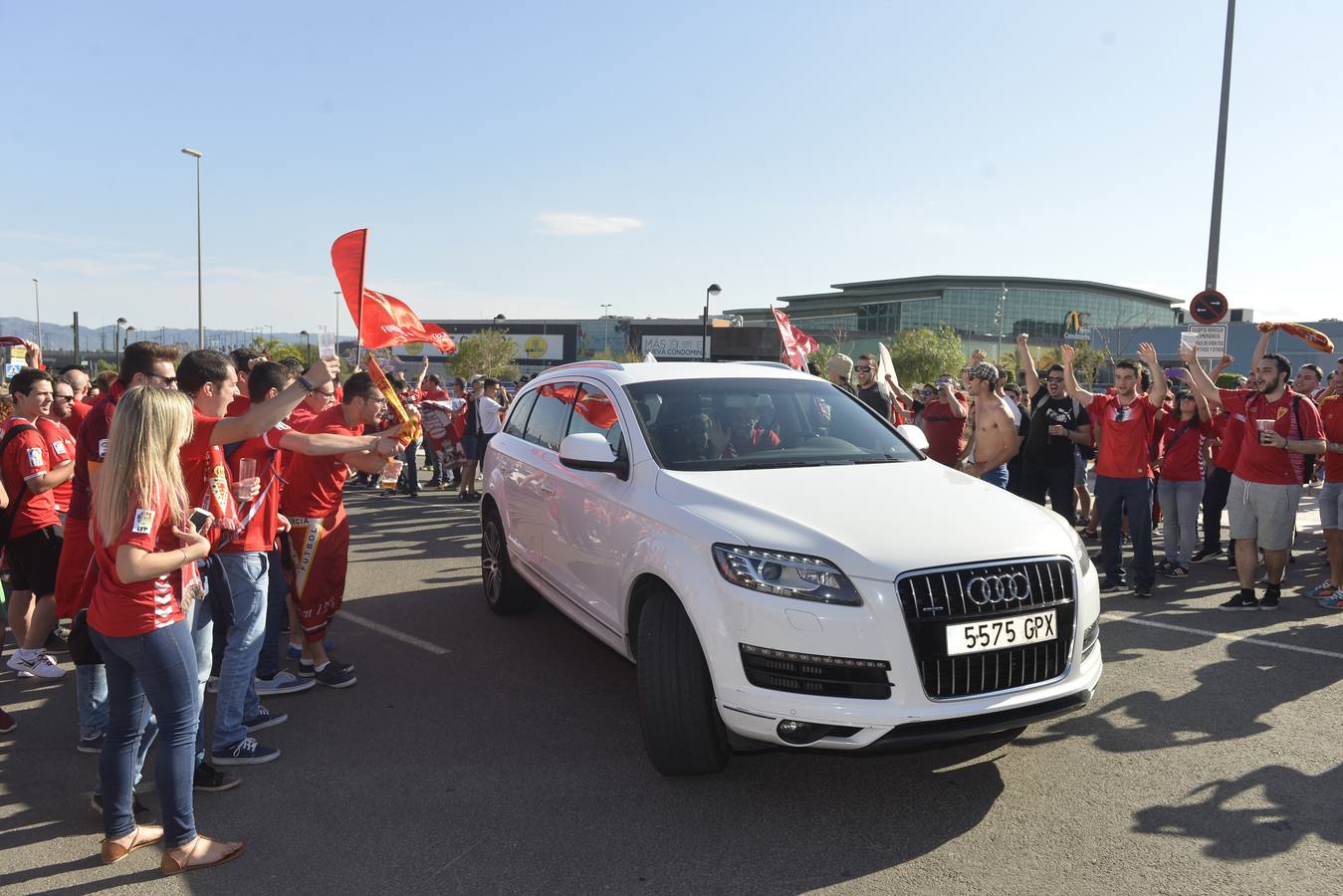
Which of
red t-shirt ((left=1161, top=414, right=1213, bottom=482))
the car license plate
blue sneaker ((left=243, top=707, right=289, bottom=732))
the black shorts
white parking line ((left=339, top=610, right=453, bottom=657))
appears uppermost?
red t-shirt ((left=1161, top=414, right=1213, bottom=482))

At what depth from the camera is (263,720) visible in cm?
452

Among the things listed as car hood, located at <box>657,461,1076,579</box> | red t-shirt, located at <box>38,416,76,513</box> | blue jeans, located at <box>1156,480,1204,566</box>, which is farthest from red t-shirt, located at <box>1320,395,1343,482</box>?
red t-shirt, located at <box>38,416,76,513</box>

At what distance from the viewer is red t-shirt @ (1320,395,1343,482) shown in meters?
7.39

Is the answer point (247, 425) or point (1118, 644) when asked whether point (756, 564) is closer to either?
point (247, 425)

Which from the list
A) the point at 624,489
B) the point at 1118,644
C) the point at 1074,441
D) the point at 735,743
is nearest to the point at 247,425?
the point at 624,489

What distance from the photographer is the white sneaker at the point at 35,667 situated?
16.9 feet

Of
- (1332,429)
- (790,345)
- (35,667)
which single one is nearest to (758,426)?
(35,667)

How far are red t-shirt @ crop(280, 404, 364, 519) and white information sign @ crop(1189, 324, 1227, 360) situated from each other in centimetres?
1090

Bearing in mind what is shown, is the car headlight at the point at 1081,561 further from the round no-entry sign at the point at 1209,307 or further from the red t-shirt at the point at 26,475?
the round no-entry sign at the point at 1209,307

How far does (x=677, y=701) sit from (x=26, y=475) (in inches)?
156

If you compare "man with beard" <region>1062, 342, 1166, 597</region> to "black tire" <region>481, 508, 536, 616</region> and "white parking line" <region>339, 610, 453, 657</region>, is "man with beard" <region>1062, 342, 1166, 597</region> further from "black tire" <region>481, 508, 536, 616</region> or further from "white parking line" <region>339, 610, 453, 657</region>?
"white parking line" <region>339, 610, 453, 657</region>

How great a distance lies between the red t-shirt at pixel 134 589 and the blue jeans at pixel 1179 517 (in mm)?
8481

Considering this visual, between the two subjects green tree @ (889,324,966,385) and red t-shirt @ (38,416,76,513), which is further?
green tree @ (889,324,966,385)

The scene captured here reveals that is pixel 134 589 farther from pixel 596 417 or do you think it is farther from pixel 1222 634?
pixel 1222 634
